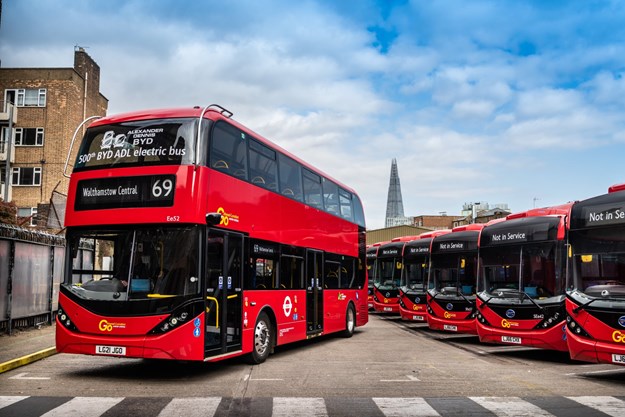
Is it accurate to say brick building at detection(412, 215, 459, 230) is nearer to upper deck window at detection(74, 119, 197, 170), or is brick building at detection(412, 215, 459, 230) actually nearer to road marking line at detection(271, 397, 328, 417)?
upper deck window at detection(74, 119, 197, 170)

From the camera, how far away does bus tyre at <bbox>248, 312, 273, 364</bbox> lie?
11.6 metres

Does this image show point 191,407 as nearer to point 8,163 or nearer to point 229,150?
point 229,150

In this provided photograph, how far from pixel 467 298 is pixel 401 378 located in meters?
7.11

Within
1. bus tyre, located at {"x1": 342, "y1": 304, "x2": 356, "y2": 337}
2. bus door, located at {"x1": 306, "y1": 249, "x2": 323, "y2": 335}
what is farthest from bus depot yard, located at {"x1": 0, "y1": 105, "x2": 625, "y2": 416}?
bus tyre, located at {"x1": 342, "y1": 304, "x2": 356, "y2": 337}

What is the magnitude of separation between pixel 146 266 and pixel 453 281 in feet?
33.8

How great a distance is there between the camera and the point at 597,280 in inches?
424

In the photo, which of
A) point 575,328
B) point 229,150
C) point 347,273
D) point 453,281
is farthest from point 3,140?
point 575,328

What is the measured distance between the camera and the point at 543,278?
12945 mm

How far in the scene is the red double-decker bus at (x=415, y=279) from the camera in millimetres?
20688

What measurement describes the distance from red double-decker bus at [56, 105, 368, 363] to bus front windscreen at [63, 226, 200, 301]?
0.05ft

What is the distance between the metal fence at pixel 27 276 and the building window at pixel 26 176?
21291 mm

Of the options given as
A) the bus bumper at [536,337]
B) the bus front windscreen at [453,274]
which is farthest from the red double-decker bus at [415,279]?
the bus bumper at [536,337]

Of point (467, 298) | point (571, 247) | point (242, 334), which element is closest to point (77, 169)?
point (242, 334)

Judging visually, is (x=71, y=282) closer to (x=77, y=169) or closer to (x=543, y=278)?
(x=77, y=169)
